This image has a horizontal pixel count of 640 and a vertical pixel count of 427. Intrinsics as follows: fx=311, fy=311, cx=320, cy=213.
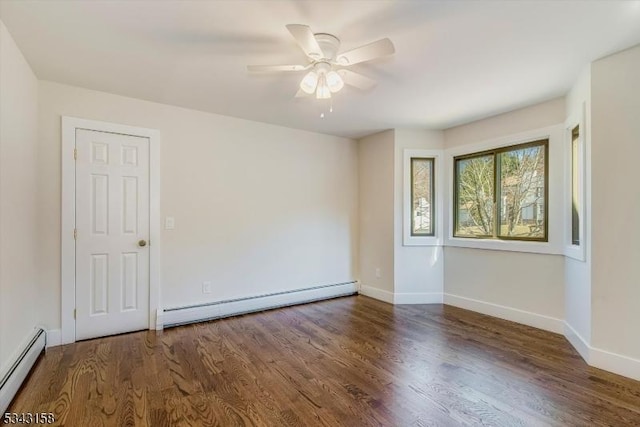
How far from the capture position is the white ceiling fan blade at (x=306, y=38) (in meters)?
1.67

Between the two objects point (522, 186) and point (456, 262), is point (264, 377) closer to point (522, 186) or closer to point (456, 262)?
point (456, 262)

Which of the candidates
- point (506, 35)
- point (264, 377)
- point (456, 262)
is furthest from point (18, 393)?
point (456, 262)

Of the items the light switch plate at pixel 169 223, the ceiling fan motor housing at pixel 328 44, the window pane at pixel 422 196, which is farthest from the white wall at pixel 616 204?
the light switch plate at pixel 169 223

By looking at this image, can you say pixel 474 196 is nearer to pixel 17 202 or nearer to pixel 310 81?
pixel 310 81

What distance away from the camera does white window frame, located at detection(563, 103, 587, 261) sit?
8.75 ft

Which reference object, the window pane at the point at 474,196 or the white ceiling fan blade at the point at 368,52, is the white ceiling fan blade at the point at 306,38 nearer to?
the white ceiling fan blade at the point at 368,52

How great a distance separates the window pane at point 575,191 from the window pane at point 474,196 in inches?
35.0

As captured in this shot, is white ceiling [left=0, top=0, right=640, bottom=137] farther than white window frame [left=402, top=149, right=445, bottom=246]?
No

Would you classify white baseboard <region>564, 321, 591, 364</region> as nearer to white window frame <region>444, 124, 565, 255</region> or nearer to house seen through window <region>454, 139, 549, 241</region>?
white window frame <region>444, 124, 565, 255</region>

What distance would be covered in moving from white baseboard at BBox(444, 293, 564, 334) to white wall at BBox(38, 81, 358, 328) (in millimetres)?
1576

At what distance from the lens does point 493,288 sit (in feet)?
12.3

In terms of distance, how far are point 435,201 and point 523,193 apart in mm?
1051

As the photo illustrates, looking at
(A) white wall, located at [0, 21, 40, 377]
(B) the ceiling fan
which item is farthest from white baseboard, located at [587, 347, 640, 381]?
(A) white wall, located at [0, 21, 40, 377]

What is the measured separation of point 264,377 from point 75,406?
1193 mm
